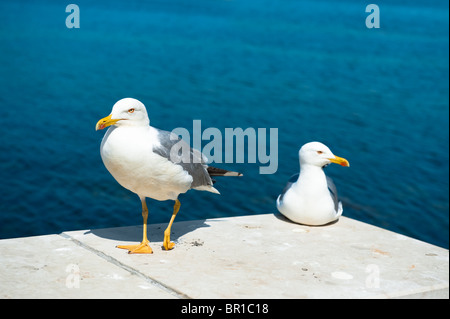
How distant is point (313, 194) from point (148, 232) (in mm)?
1702

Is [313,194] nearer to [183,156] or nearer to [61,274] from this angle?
[183,156]

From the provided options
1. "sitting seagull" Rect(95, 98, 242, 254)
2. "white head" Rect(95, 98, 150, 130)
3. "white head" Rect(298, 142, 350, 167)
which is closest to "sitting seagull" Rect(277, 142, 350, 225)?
"white head" Rect(298, 142, 350, 167)

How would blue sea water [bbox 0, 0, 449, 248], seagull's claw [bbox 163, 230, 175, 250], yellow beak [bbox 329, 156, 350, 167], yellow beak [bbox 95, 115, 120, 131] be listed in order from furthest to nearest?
blue sea water [bbox 0, 0, 449, 248] → yellow beak [bbox 329, 156, 350, 167] → seagull's claw [bbox 163, 230, 175, 250] → yellow beak [bbox 95, 115, 120, 131]

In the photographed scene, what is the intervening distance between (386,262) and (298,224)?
1.34 m

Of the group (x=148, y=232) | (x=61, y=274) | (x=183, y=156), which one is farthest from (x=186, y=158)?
(x=61, y=274)

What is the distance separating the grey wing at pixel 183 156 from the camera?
5168mm

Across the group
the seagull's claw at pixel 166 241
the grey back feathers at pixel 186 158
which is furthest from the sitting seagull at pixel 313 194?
the seagull's claw at pixel 166 241

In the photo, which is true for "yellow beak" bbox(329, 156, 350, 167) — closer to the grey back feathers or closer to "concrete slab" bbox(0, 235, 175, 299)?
the grey back feathers

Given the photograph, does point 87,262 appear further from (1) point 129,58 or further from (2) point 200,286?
(1) point 129,58

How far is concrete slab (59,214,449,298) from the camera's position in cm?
455

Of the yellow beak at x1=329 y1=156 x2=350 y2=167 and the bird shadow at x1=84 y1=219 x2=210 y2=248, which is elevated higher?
the yellow beak at x1=329 y1=156 x2=350 y2=167

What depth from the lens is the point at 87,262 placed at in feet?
16.2

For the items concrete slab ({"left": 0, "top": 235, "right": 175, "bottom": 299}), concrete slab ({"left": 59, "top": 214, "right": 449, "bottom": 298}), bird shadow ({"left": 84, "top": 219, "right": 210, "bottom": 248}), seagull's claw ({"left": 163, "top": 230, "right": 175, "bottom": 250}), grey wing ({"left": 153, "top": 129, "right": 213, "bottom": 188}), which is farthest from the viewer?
bird shadow ({"left": 84, "top": 219, "right": 210, "bottom": 248})

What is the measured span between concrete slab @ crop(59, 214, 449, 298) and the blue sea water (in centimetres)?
331
